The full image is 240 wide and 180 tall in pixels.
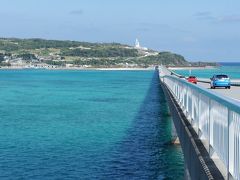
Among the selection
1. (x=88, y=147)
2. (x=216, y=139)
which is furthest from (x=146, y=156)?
(x=216, y=139)

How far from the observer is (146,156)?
28375mm

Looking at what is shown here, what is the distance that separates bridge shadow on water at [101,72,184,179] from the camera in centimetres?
2412

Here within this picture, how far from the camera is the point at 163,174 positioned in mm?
24406

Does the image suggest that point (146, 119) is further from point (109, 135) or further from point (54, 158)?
point (54, 158)

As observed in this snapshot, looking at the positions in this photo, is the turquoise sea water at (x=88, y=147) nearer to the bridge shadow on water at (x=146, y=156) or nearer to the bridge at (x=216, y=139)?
the bridge shadow on water at (x=146, y=156)

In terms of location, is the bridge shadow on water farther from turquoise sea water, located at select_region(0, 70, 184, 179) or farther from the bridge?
the bridge

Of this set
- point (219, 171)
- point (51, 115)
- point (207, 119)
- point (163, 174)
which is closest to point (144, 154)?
point (163, 174)

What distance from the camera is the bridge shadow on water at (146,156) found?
24.1 metres

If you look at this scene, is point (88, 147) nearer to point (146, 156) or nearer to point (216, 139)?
point (146, 156)

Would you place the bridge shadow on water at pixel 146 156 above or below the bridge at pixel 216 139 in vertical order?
below

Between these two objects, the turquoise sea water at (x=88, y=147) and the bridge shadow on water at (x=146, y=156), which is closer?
the bridge shadow on water at (x=146, y=156)

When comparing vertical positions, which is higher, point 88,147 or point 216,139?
point 216,139

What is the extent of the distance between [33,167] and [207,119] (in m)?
15.7

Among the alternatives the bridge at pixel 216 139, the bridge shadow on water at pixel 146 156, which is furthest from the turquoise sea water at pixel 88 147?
the bridge at pixel 216 139
